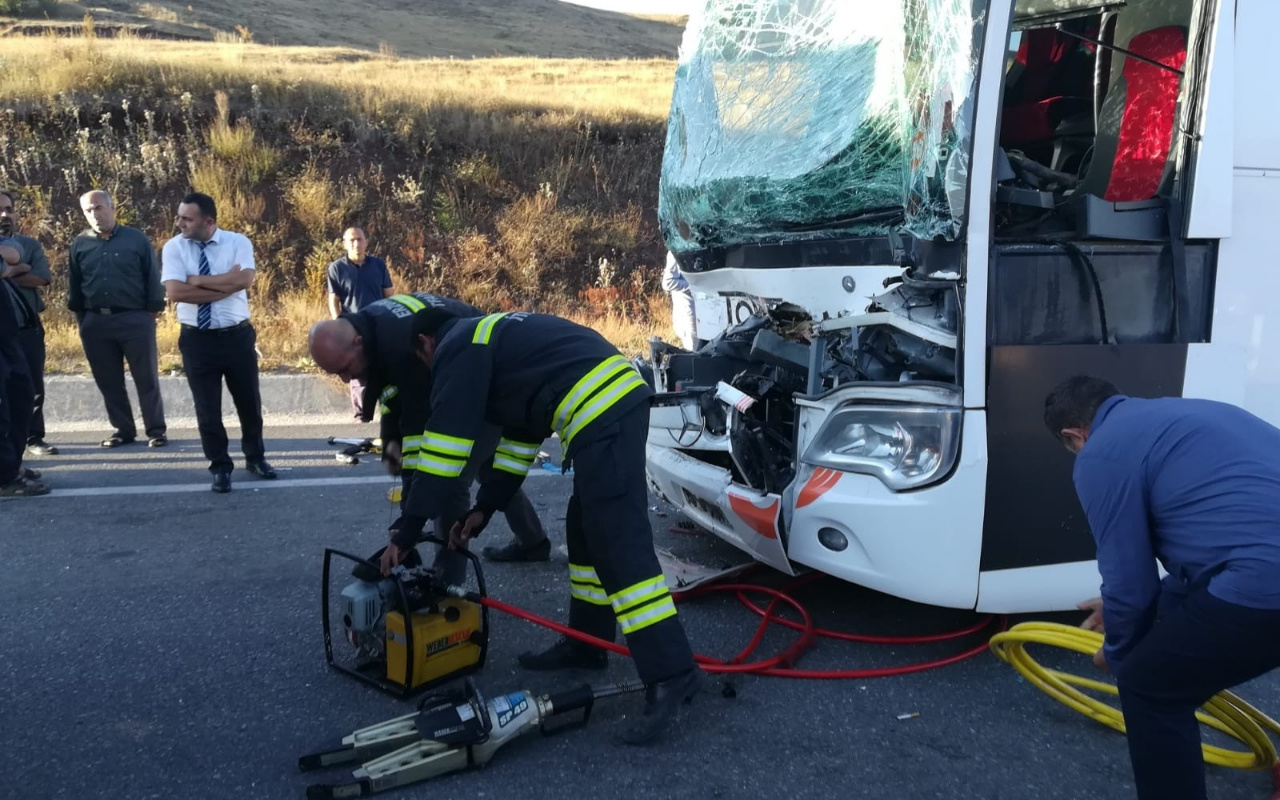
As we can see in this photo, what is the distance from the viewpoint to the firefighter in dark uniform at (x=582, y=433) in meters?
2.99

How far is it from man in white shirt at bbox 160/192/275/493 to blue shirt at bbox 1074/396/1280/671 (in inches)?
187

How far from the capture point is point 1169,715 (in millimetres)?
2287

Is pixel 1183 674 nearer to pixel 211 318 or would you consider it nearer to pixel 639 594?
pixel 639 594

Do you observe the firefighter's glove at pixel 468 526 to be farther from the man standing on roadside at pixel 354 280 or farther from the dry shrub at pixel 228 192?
the dry shrub at pixel 228 192

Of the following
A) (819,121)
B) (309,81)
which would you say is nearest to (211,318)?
(819,121)

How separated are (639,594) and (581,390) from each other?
2.12 ft

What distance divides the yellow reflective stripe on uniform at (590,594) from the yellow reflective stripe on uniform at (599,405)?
1.88ft

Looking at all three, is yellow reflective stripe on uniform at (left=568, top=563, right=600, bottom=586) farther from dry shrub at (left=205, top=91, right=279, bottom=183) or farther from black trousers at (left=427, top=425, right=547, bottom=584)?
dry shrub at (left=205, top=91, right=279, bottom=183)

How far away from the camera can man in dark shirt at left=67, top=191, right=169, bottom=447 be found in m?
6.55

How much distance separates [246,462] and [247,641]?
2.70 m

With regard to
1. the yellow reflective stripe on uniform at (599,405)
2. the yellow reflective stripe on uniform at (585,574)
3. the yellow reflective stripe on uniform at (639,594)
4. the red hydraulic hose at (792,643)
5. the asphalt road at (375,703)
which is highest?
the yellow reflective stripe on uniform at (599,405)

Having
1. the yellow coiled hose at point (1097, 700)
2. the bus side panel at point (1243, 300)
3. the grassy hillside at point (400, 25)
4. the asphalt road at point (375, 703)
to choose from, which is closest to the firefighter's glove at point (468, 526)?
the asphalt road at point (375, 703)

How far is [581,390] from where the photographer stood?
3.13 m

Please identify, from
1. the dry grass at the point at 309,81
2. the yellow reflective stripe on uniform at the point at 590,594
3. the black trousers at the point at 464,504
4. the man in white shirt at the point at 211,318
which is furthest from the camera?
the dry grass at the point at 309,81
